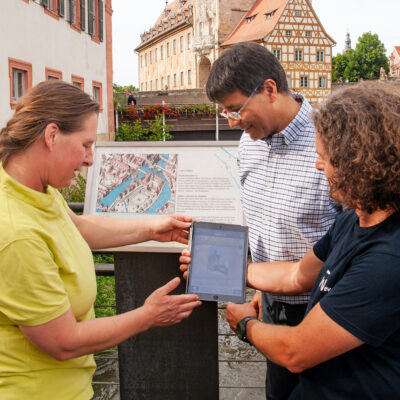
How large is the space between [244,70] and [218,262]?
853 millimetres

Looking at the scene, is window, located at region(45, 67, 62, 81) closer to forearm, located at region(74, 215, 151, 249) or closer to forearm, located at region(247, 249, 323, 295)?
forearm, located at region(74, 215, 151, 249)

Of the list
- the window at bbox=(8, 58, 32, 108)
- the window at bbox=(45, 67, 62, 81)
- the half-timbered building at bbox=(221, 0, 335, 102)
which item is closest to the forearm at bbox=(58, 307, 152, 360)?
the window at bbox=(8, 58, 32, 108)

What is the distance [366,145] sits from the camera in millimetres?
1504

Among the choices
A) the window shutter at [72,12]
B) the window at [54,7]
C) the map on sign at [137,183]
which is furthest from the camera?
the window shutter at [72,12]

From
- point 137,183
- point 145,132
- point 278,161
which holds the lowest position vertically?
point 137,183

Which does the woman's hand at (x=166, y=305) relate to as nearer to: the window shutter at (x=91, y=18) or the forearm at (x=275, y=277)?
the forearm at (x=275, y=277)

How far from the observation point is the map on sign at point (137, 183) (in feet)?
9.27

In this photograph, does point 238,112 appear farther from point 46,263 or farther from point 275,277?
point 46,263

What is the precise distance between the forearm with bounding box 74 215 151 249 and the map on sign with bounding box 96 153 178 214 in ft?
0.64

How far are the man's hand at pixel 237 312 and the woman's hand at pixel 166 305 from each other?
16 centimetres

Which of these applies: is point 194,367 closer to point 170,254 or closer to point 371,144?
point 170,254

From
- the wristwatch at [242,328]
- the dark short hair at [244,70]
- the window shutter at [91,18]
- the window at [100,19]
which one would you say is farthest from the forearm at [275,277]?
the window at [100,19]

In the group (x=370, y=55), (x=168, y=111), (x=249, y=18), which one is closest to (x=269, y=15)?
(x=249, y=18)

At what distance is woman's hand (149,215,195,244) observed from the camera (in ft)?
8.50
